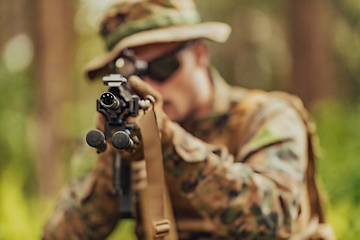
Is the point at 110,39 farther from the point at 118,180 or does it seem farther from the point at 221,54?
the point at 221,54

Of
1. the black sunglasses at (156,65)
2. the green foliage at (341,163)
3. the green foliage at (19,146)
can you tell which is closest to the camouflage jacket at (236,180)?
the black sunglasses at (156,65)

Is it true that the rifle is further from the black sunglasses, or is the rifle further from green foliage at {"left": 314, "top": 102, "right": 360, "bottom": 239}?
green foliage at {"left": 314, "top": 102, "right": 360, "bottom": 239}

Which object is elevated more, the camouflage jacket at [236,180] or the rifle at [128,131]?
the rifle at [128,131]

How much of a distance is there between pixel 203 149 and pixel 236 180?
0.21 metres

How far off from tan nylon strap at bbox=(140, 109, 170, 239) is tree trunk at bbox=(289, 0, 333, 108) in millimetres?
4857

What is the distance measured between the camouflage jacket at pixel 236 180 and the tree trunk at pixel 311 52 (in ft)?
12.4

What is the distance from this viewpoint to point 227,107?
2506mm

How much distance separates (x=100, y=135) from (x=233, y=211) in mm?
766

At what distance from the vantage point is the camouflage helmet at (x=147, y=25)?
2285 millimetres

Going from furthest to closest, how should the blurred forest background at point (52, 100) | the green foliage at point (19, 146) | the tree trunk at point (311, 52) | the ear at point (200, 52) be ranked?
the tree trunk at point (311, 52) < the green foliage at point (19, 146) < the blurred forest background at point (52, 100) < the ear at point (200, 52)

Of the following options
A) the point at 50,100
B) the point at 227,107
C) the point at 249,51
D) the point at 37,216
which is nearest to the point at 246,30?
the point at 249,51

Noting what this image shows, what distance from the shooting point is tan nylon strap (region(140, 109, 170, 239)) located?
5.33ft

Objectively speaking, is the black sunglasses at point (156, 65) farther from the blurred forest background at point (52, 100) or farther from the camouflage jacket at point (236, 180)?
the blurred forest background at point (52, 100)

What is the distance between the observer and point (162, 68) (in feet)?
7.52
